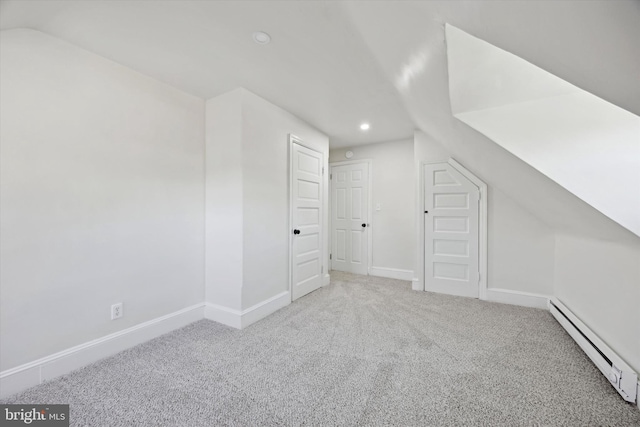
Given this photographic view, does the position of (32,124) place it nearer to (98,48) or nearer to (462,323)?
(98,48)

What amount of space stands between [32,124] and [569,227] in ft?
13.7

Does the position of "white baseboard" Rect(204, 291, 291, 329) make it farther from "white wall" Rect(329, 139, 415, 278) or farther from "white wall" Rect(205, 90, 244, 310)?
"white wall" Rect(329, 139, 415, 278)

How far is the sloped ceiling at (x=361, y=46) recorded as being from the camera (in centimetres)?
60

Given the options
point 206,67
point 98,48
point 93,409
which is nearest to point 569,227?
point 206,67

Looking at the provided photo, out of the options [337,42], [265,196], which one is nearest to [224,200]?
[265,196]

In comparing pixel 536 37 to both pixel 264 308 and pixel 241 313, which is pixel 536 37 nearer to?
pixel 241 313

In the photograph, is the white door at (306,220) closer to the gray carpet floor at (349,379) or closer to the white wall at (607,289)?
the gray carpet floor at (349,379)

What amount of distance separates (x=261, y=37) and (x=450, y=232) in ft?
10.1

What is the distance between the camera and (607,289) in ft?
5.92

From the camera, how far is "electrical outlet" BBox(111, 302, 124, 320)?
78.9 inches

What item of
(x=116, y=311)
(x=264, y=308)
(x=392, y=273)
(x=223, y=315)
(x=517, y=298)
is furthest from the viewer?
(x=392, y=273)

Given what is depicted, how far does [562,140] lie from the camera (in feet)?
4.74

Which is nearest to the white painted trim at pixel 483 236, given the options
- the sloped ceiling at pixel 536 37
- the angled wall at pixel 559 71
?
the angled wall at pixel 559 71

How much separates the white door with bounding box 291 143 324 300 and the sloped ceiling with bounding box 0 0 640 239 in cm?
79
